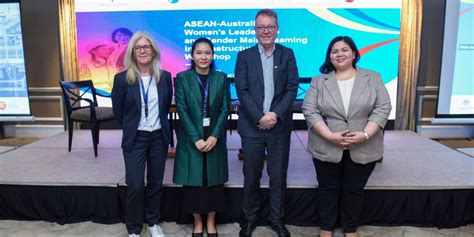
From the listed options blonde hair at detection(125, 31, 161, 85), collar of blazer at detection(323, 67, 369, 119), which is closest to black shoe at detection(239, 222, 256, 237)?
collar of blazer at detection(323, 67, 369, 119)

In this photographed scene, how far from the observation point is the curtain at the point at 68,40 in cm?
495

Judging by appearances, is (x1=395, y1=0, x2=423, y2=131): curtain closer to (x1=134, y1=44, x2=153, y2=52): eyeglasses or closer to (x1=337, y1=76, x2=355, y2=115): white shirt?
(x1=337, y1=76, x2=355, y2=115): white shirt

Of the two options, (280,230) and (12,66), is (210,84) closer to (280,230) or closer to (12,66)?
(280,230)

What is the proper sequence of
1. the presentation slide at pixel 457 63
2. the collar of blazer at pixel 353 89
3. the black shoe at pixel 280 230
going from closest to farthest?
the collar of blazer at pixel 353 89 < the black shoe at pixel 280 230 < the presentation slide at pixel 457 63

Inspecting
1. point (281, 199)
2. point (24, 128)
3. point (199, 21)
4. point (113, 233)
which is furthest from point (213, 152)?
point (24, 128)

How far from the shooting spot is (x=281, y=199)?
7.91 ft

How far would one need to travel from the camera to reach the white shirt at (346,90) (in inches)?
85.1

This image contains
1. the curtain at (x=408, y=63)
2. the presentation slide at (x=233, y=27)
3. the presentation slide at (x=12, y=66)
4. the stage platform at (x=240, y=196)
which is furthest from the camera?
the presentation slide at (x=233, y=27)

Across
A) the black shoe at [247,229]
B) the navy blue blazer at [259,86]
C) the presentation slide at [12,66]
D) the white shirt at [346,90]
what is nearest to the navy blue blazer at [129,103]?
the navy blue blazer at [259,86]

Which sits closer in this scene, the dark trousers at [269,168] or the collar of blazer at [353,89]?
the collar of blazer at [353,89]

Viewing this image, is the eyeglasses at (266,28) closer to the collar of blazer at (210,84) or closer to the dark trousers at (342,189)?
the collar of blazer at (210,84)

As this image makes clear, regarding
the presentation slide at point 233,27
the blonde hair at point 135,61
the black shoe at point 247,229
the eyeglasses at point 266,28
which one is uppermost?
the presentation slide at point 233,27

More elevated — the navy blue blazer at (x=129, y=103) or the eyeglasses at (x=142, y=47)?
the eyeglasses at (x=142, y=47)

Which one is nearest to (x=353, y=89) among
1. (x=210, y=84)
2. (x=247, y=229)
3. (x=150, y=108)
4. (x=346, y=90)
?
(x=346, y=90)
